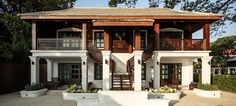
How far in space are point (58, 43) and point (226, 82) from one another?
13.5m

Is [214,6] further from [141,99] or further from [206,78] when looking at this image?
[141,99]

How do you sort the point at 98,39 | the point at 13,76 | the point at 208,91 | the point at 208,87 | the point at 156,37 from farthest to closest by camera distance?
the point at 98,39
the point at 13,76
the point at 156,37
the point at 208,87
the point at 208,91

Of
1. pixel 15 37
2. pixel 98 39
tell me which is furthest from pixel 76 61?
pixel 15 37

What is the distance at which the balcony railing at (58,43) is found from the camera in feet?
66.8

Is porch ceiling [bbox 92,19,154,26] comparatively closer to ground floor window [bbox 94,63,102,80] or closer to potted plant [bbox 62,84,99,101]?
potted plant [bbox 62,84,99,101]

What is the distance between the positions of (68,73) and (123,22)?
7.69 m

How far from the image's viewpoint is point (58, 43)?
20719 millimetres

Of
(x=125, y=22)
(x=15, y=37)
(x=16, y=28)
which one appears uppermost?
(x=16, y=28)

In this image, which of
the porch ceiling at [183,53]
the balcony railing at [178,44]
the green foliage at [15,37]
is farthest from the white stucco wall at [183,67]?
the green foliage at [15,37]

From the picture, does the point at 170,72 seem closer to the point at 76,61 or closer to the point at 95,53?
the point at 95,53

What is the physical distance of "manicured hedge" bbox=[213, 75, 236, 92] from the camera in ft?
72.9

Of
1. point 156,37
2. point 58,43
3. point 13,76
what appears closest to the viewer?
point 156,37

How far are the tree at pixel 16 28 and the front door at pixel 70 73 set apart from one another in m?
3.86

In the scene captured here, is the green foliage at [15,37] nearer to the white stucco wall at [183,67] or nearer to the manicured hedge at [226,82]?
the white stucco wall at [183,67]
